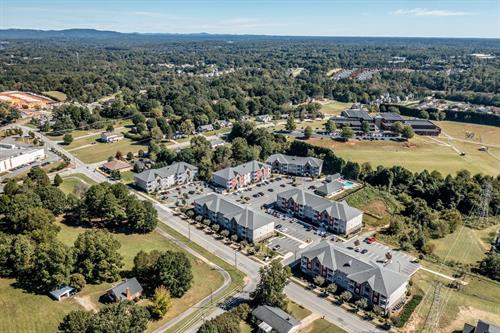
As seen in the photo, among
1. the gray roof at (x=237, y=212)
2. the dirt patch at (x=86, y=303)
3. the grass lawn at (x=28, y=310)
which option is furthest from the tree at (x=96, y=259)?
the gray roof at (x=237, y=212)

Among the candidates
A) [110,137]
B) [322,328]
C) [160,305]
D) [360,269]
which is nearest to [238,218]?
[360,269]

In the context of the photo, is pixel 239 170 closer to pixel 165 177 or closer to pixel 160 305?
pixel 165 177

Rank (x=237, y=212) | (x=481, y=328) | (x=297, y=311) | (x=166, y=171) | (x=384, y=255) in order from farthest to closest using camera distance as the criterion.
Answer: (x=166, y=171)
(x=237, y=212)
(x=384, y=255)
(x=297, y=311)
(x=481, y=328)

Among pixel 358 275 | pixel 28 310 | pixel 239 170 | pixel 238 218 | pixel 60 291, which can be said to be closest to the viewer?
pixel 28 310

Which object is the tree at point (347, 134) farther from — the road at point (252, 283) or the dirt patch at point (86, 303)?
the dirt patch at point (86, 303)

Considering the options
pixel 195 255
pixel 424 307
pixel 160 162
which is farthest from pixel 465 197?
pixel 160 162

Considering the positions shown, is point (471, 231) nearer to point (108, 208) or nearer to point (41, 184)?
point (108, 208)
